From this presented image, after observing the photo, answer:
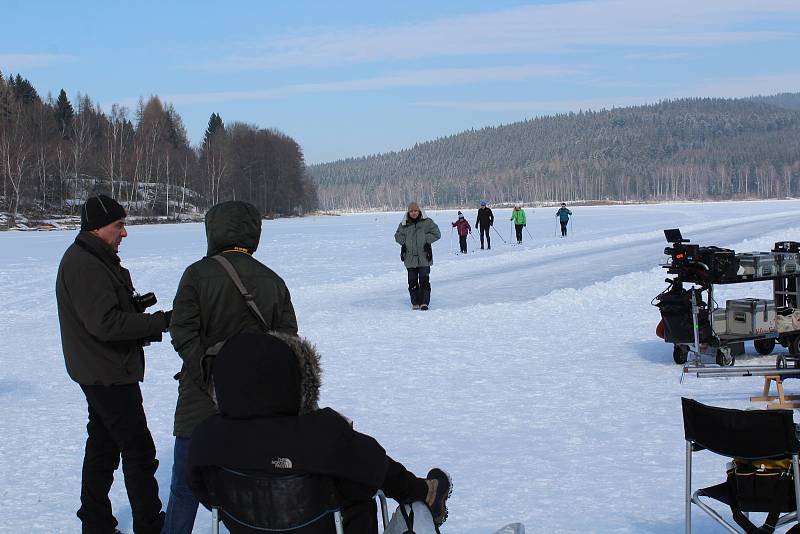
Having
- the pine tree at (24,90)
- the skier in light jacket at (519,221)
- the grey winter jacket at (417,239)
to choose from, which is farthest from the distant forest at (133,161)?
the grey winter jacket at (417,239)

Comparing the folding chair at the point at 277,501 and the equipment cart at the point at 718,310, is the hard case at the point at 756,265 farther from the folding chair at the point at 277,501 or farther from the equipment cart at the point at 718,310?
the folding chair at the point at 277,501

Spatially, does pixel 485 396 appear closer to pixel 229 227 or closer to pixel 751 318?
pixel 751 318

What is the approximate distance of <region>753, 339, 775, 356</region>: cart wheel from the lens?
991 cm

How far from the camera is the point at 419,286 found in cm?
1431

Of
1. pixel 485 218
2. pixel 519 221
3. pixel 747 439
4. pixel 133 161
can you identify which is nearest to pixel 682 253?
pixel 747 439

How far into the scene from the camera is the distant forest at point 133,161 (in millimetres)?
73938

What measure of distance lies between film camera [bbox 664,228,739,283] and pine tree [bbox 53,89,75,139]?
310 ft

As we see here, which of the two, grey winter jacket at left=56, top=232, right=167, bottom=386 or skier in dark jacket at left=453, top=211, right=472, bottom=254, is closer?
grey winter jacket at left=56, top=232, right=167, bottom=386

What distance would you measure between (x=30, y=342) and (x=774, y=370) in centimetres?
914

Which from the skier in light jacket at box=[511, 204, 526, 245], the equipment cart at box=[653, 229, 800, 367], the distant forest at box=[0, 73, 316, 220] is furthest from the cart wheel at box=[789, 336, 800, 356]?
the distant forest at box=[0, 73, 316, 220]

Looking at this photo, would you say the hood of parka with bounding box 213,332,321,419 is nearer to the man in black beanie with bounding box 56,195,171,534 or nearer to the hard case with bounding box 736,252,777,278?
the man in black beanie with bounding box 56,195,171,534

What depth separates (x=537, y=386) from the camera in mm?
8258

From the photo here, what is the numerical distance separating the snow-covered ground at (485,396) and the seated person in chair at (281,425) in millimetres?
2093

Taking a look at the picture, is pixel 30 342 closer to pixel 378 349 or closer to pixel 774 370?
pixel 378 349
